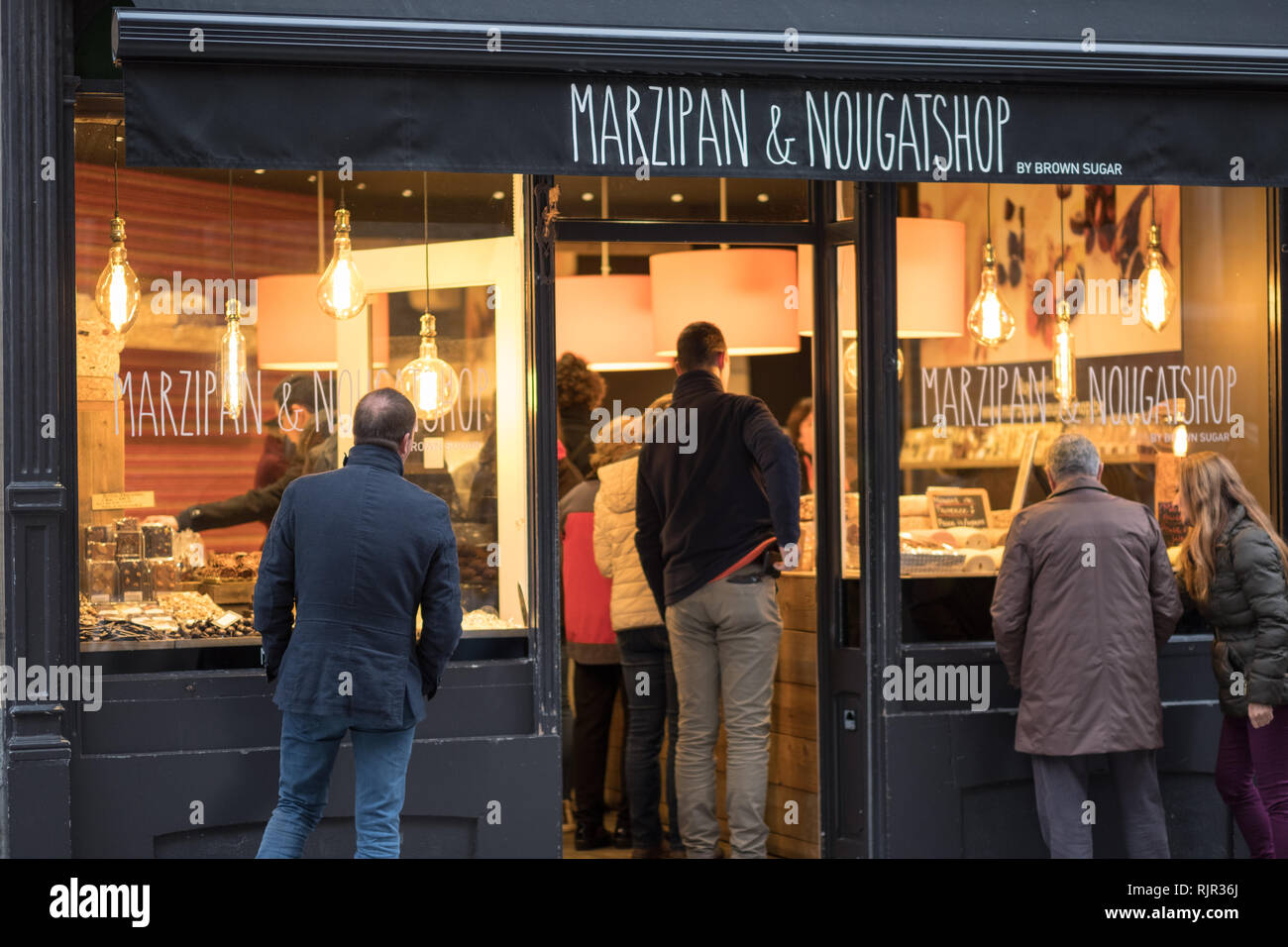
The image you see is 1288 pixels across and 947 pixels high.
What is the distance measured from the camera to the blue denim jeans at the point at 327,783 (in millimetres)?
4754

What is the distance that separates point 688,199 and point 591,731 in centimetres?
260

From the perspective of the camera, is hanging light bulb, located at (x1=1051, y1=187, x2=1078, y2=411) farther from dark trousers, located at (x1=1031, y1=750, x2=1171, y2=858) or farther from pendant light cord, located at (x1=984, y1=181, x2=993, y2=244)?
dark trousers, located at (x1=1031, y1=750, x2=1171, y2=858)

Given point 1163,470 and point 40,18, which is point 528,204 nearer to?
point 40,18

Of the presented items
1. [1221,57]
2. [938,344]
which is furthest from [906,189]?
[1221,57]

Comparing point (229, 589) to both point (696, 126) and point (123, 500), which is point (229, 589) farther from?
point (696, 126)

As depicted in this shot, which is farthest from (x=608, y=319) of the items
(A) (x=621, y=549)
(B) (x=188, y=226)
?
(B) (x=188, y=226)

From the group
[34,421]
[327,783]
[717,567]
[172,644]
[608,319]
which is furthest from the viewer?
[608,319]

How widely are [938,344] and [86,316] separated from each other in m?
3.35

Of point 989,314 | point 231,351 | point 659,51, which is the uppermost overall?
point 659,51

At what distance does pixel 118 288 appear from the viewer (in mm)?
5629

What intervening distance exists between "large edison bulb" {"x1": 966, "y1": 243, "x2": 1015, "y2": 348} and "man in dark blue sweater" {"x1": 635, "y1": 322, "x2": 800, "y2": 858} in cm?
106

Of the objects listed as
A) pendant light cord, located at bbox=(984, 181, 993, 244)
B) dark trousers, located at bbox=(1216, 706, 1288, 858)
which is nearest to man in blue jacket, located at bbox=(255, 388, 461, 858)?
pendant light cord, located at bbox=(984, 181, 993, 244)

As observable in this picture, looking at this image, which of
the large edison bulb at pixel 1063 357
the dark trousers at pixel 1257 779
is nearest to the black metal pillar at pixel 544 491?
the large edison bulb at pixel 1063 357

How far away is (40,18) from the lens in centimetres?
521
